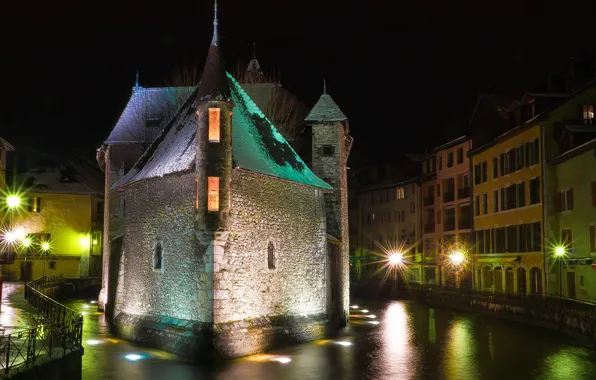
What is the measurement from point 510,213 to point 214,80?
27.2 m

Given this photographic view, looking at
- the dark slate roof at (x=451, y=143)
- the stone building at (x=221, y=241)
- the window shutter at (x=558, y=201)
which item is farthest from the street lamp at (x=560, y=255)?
the dark slate roof at (x=451, y=143)

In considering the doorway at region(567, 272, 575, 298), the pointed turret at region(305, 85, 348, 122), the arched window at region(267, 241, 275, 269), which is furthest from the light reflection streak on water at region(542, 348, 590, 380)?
the pointed turret at region(305, 85, 348, 122)

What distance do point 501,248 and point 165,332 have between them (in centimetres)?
2847

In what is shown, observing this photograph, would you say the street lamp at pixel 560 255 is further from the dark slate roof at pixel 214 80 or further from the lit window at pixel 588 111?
the dark slate roof at pixel 214 80

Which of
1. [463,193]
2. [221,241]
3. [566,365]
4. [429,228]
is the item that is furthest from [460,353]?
[429,228]

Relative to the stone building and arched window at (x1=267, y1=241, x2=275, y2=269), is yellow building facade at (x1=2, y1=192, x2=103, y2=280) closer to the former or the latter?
the stone building

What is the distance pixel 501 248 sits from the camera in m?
45.9

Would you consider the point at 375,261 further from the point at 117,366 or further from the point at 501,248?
the point at 117,366

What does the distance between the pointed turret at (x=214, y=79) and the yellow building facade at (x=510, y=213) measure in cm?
2268

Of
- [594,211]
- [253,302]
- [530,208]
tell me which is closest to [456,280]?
[530,208]

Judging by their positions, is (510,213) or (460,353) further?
(510,213)

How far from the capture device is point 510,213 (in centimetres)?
4453

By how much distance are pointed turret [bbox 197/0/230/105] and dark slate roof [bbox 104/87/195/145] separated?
1480cm

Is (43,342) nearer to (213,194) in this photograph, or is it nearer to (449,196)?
(213,194)
